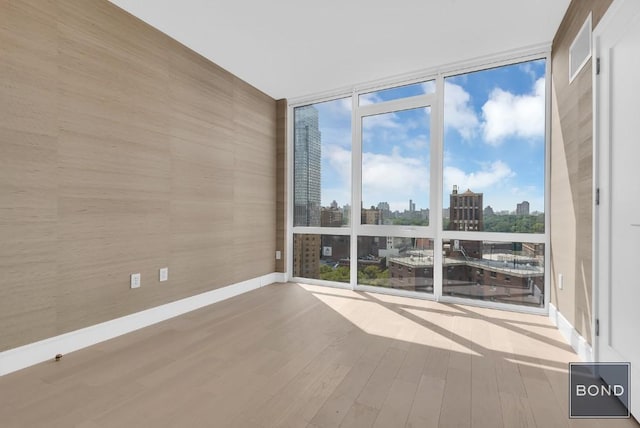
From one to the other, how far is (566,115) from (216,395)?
323 centimetres

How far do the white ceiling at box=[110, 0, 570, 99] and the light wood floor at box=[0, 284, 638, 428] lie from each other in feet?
8.58

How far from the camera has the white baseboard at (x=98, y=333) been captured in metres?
1.94

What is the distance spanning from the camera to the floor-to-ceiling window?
312 centimetres

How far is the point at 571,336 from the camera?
231 centimetres

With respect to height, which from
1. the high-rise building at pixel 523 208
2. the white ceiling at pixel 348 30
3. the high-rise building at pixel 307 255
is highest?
the white ceiling at pixel 348 30

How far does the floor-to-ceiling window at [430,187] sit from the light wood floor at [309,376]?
0.67 m

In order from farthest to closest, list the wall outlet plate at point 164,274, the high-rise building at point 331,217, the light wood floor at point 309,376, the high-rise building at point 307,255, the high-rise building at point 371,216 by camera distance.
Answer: the high-rise building at point 307,255, the high-rise building at point 331,217, the high-rise building at point 371,216, the wall outlet plate at point 164,274, the light wood floor at point 309,376

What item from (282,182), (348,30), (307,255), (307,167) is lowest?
(307,255)

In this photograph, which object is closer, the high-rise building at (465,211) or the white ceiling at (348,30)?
the white ceiling at (348,30)

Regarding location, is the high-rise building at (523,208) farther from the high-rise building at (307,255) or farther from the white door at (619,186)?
the high-rise building at (307,255)

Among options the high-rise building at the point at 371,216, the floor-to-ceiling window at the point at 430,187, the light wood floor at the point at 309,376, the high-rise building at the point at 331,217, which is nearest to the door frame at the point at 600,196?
the light wood floor at the point at 309,376

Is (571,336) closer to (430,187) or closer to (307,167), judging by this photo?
(430,187)

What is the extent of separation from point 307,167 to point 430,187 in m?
1.71

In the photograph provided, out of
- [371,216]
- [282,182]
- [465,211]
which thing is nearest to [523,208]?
[465,211]
